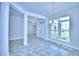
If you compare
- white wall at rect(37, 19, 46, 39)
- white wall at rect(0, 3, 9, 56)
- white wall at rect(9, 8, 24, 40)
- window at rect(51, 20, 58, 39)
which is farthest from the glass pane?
white wall at rect(0, 3, 9, 56)

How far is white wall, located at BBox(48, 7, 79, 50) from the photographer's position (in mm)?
2282

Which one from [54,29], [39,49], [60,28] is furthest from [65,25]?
[39,49]

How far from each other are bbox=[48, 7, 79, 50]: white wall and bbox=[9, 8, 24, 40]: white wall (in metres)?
0.81

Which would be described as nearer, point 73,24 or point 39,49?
point 39,49

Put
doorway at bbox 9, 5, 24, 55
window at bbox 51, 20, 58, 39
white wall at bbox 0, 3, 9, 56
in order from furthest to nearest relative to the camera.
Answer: window at bbox 51, 20, 58, 39, doorway at bbox 9, 5, 24, 55, white wall at bbox 0, 3, 9, 56

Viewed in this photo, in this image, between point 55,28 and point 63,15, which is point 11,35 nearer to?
point 55,28

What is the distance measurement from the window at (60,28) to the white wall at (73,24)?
0.11 metres

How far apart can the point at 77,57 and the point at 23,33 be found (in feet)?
3.95

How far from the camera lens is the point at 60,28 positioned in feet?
7.97

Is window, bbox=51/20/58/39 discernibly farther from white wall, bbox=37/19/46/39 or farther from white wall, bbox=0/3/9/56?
white wall, bbox=0/3/9/56

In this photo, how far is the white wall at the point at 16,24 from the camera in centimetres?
219

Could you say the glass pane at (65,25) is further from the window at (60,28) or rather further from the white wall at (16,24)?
the white wall at (16,24)

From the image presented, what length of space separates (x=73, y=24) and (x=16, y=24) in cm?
130

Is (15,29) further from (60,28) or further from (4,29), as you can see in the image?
(60,28)
